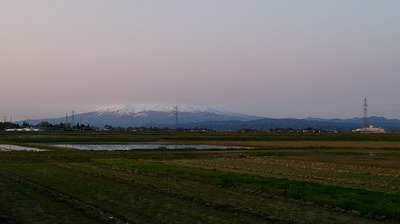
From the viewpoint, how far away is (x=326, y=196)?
1474cm

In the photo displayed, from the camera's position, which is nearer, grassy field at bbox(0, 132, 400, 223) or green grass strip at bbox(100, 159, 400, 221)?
grassy field at bbox(0, 132, 400, 223)

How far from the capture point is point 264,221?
37.5 feet

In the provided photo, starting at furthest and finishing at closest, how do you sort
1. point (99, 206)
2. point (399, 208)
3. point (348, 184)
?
1. point (348, 184)
2. point (99, 206)
3. point (399, 208)

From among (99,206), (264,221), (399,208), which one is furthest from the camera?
(99,206)

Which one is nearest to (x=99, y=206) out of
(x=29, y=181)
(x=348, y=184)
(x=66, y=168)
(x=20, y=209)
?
(x=20, y=209)

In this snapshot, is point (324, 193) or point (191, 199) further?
point (324, 193)

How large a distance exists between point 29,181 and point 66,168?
6747 mm

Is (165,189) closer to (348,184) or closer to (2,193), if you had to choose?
(2,193)

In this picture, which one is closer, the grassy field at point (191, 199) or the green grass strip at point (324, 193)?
the grassy field at point (191, 199)

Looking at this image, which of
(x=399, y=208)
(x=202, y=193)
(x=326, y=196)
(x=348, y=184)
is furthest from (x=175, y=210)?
(x=348, y=184)

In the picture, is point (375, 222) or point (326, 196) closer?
point (375, 222)

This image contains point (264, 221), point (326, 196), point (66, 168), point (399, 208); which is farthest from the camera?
point (66, 168)

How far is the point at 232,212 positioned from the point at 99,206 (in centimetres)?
363

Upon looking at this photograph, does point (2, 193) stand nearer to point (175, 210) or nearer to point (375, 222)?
point (175, 210)
